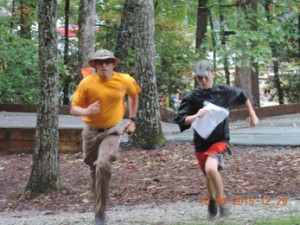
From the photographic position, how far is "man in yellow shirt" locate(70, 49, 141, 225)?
6.31 metres

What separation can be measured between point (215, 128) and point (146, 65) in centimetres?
596

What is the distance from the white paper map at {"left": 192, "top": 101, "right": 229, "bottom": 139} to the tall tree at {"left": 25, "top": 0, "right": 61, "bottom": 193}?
3167mm

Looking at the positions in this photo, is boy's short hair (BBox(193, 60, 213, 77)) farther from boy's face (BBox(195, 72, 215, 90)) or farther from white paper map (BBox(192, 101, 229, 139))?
white paper map (BBox(192, 101, 229, 139))

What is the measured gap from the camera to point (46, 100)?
28.5 ft

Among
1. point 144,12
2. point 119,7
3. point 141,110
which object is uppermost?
point 119,7

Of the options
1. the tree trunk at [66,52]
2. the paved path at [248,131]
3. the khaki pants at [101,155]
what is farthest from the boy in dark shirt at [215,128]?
the tree trunk at [66,52]

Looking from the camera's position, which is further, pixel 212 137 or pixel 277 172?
pixel 277 172

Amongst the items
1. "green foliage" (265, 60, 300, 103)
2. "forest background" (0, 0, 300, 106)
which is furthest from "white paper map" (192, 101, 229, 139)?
"green foliage" (265, 60, 300, 103)

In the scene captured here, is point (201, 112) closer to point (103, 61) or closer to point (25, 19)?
point (103, 61)

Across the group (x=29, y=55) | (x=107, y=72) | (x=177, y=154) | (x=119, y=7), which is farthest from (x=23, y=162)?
(x=119, y=7)

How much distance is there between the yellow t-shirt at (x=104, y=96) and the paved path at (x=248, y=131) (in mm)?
7436

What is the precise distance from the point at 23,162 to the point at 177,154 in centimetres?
356

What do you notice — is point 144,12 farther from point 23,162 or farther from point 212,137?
point 212,137

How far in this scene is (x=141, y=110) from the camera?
12188 mm
